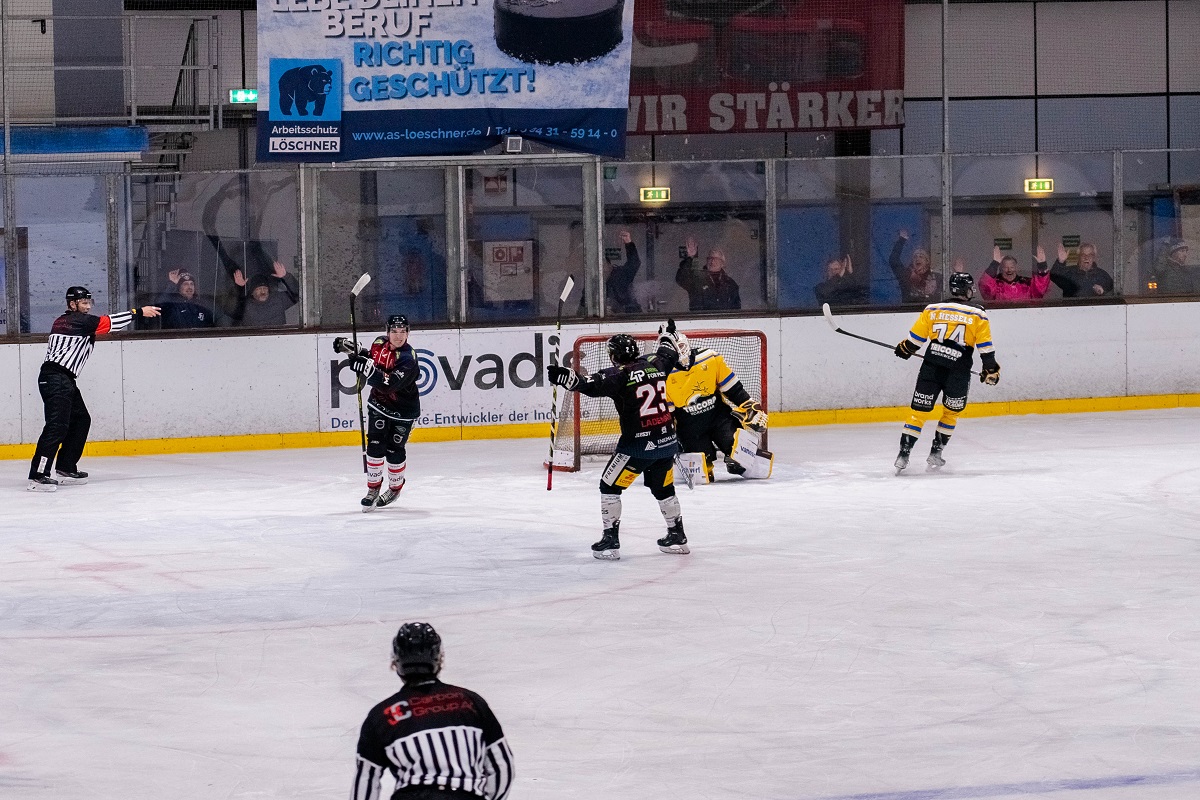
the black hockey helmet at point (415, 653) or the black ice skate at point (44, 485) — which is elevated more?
the black hockey helmet at point (415, 653)

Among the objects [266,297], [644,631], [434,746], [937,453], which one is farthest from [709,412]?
[434,746]

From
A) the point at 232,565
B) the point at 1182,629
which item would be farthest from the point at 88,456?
the point at 1182,629

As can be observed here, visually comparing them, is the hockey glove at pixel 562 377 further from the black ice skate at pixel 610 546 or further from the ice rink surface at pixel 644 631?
the ice rink surface at pixel 644 631

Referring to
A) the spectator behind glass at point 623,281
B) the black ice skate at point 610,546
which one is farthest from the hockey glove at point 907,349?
the black ice skate at point 610,546

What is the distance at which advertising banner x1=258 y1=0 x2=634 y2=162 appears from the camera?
14.1 meters

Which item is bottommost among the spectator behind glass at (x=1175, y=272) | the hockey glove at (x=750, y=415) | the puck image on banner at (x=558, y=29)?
the hockey glove at (x=750, y=415)

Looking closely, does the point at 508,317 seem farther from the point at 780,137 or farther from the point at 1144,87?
the point at 1144,87

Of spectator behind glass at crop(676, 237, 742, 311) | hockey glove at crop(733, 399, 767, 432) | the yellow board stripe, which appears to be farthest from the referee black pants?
spectator behind glass at crop(676, 237, 742, 311)

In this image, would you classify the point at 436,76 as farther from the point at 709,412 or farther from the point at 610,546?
the point at 610,546

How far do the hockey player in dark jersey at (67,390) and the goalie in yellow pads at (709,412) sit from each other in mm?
3946

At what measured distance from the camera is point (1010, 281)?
15.2m

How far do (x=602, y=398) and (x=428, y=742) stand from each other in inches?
384

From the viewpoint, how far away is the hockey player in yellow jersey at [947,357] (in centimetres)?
1196

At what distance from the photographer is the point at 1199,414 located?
14.9 m
